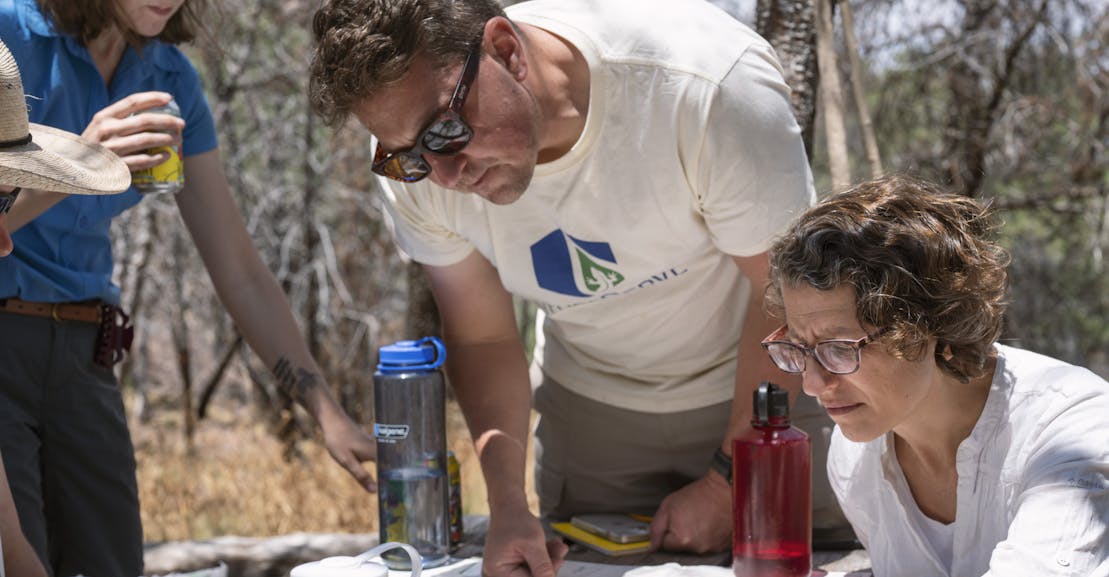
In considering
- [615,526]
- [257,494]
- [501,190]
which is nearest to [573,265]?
[501,190]

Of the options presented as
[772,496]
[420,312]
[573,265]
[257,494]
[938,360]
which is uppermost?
[573,265]

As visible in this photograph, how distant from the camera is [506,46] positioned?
2.26 meters

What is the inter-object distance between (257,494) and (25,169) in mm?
3636

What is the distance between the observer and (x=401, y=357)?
8.09 ft

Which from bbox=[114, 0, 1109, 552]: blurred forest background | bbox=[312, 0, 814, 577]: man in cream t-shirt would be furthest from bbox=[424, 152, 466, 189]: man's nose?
bbox=[114, 0, 1109, 552]: blurred forest background

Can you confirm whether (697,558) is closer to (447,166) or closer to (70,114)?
(447,166)

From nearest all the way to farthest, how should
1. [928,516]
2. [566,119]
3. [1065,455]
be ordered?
[1065,455] → [928,516] → [566,119]

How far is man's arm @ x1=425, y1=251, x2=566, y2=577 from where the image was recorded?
101 inches

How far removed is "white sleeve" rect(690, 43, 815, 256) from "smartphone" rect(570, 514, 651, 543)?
26.8 inches

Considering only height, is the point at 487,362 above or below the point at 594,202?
below

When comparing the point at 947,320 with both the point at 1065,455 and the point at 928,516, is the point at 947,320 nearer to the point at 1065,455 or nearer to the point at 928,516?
the point at 1065,455

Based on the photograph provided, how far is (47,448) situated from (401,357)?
94 cm

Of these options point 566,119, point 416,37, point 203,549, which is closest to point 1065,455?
point 566,119

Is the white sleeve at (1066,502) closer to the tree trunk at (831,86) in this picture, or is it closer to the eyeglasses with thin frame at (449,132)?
the eyeglasses with thin frame at (449,132)
